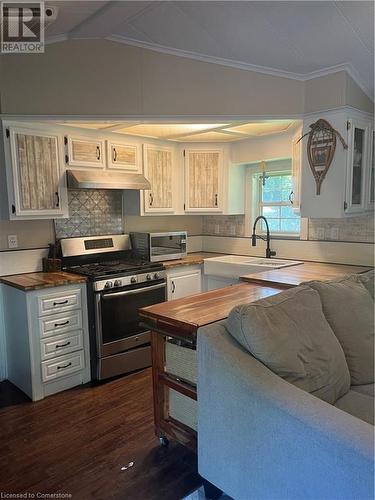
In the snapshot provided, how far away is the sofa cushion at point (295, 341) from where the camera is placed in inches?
59.1

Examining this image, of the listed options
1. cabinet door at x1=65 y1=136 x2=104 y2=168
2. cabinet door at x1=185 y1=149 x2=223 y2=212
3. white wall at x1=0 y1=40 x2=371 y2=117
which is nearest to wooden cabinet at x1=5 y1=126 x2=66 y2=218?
cabinet door at x1=65 y1=136 x2=104 y2=168

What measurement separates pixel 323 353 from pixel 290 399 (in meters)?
0.46

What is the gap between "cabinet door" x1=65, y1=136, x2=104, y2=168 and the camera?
9.95ft

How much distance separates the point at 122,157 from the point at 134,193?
38cm

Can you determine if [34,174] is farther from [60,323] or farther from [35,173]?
[60,323]

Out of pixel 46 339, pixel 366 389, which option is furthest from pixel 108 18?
pixel 366 389

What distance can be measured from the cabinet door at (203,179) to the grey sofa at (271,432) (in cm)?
224

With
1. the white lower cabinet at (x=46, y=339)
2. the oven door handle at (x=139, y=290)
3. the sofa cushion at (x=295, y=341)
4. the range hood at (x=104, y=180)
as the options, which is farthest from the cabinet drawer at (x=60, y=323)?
the sofa cushion at (x=295, y=341)

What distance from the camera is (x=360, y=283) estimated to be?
2.20 m

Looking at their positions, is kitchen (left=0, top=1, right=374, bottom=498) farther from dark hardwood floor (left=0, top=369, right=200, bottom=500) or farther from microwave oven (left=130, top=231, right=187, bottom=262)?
dark hardwood floor (left=0, top=369, right=200, bottom=500)

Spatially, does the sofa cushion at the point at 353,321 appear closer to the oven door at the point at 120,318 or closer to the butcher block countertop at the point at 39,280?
the oven door at the point at 120,318

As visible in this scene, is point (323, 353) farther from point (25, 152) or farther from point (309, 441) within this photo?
point (25, 152)

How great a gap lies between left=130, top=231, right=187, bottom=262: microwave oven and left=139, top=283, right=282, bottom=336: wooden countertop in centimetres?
133

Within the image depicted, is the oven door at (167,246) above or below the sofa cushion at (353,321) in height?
above
